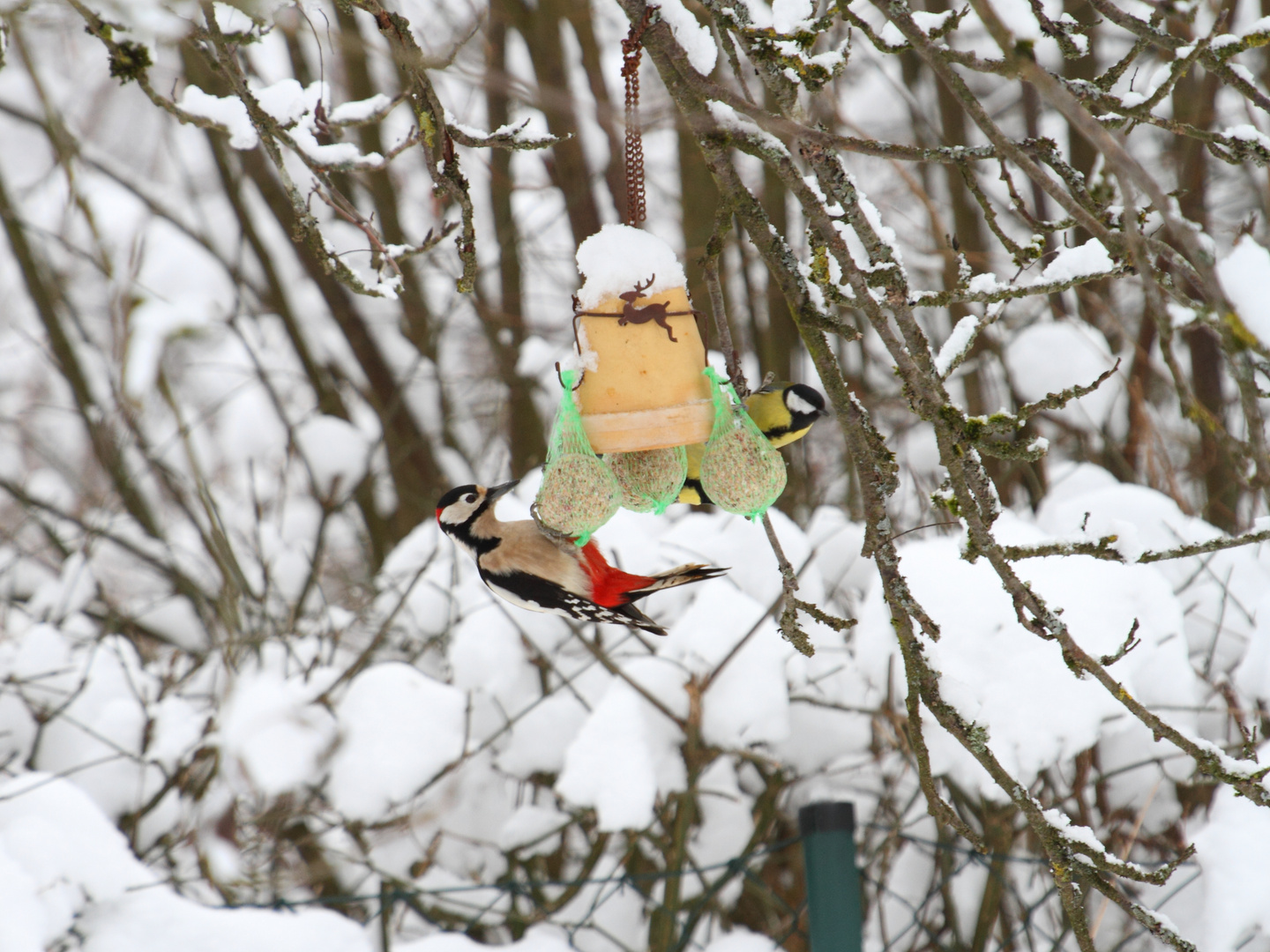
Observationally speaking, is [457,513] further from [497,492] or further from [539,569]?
[539,569]

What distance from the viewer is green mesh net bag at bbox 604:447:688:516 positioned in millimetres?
2508

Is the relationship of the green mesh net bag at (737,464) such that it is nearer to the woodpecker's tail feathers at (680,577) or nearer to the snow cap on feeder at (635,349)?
the snow cap on feeder at (635,349)

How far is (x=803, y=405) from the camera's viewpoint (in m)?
2.73

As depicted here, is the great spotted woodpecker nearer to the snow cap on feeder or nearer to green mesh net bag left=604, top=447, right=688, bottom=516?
green mesh net bag left=604, top=447, right=688, bottom=516

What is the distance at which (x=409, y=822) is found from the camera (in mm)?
3693

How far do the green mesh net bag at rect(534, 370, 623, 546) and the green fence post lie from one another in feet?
3.75

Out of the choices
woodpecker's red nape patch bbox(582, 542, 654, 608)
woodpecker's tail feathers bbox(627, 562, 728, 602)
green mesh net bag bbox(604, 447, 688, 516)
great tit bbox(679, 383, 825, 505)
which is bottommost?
woodpecker's tail feathers bbox(627, 562, 728, 602)

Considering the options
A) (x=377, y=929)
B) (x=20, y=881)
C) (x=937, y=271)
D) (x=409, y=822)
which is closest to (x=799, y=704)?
(x=409, y=822)

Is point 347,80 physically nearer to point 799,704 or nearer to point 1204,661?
point 799,704

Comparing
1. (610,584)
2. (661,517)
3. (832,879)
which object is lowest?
(832,879)

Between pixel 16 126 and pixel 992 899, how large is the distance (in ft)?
25.8

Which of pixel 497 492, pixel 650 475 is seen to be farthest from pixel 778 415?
pixel 497 492

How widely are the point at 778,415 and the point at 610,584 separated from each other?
0.64m

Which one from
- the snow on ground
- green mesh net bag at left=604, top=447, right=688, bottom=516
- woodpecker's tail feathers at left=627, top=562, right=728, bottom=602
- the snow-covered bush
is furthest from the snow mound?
the snow on ground
